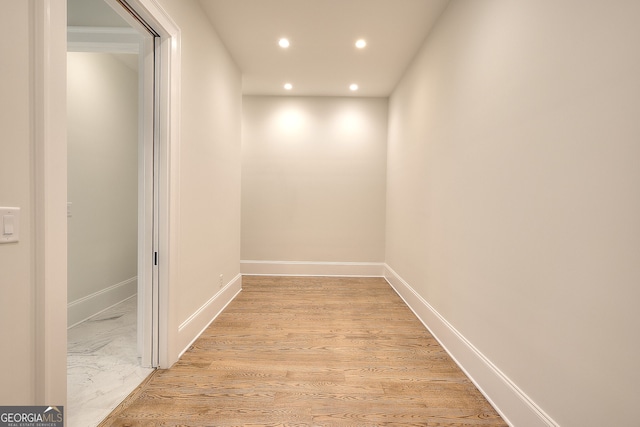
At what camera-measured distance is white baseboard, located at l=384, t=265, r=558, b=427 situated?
152 cm

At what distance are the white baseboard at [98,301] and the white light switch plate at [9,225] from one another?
2369 mm

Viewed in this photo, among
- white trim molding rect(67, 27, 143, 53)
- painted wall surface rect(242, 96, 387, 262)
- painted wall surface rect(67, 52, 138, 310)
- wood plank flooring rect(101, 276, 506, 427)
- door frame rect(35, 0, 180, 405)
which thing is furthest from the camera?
painted wall surface rect(242, 96, 387, 262)

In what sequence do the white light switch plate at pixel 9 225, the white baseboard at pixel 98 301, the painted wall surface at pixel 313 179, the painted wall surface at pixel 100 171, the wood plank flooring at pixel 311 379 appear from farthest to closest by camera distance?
the painted wall surface at pixel 313 179, the painted wall surface at pixel 100 171, the white baseboard at pixel 98 301, the wood plank flooring at pixel 311 379, the white light switch plate at pixel 9 225

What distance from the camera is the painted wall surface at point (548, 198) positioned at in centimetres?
110

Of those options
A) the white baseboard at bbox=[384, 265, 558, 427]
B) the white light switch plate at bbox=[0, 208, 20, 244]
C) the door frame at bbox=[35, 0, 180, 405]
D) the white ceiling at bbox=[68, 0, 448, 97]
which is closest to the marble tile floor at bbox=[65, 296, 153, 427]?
the door frame at bbox=[35, 0, 180, 405]

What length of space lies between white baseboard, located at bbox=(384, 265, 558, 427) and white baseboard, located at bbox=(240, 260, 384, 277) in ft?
6.67

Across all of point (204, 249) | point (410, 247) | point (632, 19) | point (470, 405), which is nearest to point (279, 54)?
point (204, 249)

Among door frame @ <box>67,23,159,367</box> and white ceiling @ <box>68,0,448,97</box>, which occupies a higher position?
white ceiling @ <box>68,0,448,97</box>

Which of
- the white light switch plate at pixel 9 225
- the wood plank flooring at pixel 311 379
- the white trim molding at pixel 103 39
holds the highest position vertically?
the white trim molding at pixel 103 39

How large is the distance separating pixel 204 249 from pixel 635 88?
289cm

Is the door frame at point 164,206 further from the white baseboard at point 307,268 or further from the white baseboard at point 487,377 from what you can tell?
the white baseboard at point 307,268

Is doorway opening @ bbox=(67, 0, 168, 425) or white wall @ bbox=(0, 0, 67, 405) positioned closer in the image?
white wall @ bbox=(0, 0, 67, 405)

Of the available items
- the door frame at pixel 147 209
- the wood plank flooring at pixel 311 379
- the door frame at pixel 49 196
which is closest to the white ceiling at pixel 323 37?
the door frame at pixel 147 209

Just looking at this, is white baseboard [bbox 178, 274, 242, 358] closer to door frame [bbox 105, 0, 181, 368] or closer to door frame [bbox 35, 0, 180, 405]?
door frame [bbox 105, 0, 181, 368]
